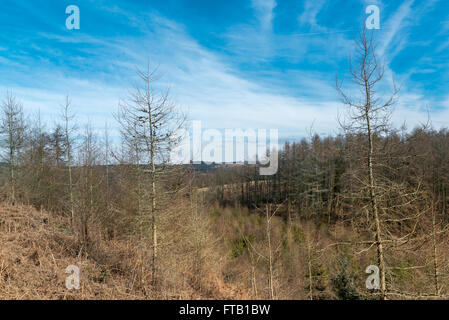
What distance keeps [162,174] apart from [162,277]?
3102 millimetres

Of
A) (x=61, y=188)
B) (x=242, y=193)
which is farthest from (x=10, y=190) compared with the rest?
(x=242, y=193)

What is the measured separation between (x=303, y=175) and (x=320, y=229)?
8184 mm

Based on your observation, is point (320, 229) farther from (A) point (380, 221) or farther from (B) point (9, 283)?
(B) point (9, 283)

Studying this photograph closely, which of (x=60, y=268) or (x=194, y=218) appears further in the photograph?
(x=194, y=218)

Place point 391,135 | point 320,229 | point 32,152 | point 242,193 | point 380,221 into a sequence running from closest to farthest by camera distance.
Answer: point 380,221
point 391,135
point 32,152
point 320,229
point 242,193

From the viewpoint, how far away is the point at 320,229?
2580 centimetres

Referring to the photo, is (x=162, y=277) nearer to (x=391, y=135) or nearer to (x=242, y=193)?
(x=391, y=135)

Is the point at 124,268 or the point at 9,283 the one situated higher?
the point at 9,283

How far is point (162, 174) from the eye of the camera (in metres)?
7.30
